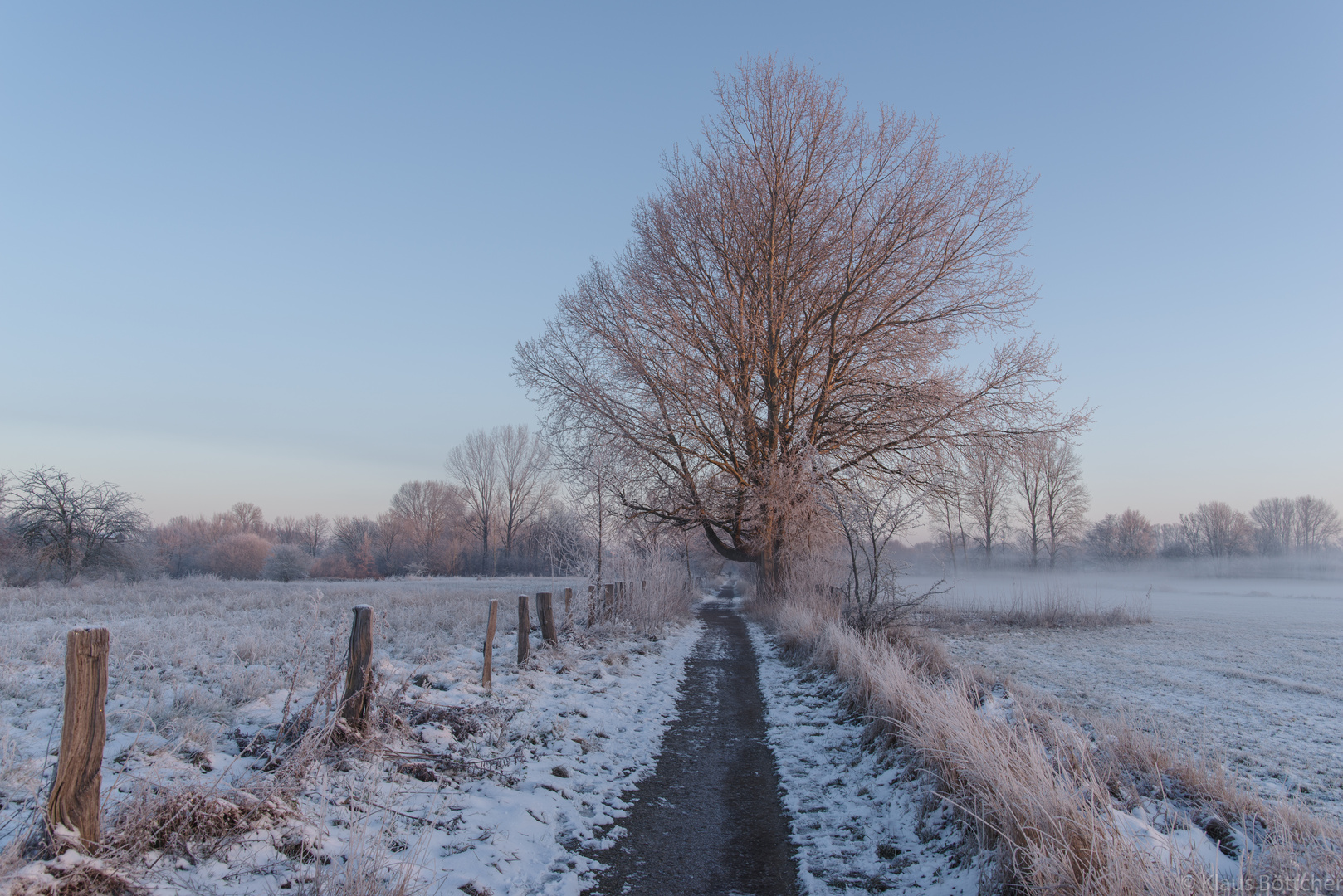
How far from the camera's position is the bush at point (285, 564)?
43.1 m

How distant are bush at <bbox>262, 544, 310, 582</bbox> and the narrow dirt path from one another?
45251 mm

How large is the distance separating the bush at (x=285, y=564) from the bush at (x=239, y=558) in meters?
1.57

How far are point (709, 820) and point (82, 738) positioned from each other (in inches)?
135

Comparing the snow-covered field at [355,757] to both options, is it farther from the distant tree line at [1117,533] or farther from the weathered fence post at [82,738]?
the distant tree line at [1117,533]

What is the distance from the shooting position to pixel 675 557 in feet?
61.0

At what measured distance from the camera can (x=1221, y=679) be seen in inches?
344

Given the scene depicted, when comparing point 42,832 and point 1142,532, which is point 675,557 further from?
point 1142,532

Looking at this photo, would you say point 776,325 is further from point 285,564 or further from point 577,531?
point 285,564

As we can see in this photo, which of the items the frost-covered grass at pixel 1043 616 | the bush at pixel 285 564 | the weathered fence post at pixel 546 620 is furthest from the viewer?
the bush at pixel 285 564

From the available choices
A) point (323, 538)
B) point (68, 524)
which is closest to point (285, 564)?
point (68, 524)

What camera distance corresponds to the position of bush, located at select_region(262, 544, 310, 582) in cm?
4306

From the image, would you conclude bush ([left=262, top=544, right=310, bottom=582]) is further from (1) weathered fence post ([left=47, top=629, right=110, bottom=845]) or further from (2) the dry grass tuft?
(2) the dry grass tuft

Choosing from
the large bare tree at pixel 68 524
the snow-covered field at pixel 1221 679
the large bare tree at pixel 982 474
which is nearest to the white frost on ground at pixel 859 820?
the snow-covered field at pixel 1221 679

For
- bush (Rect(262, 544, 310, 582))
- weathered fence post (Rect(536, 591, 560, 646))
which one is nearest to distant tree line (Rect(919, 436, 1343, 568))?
weathered fence post (Rect(536, 591, 560, 646))
